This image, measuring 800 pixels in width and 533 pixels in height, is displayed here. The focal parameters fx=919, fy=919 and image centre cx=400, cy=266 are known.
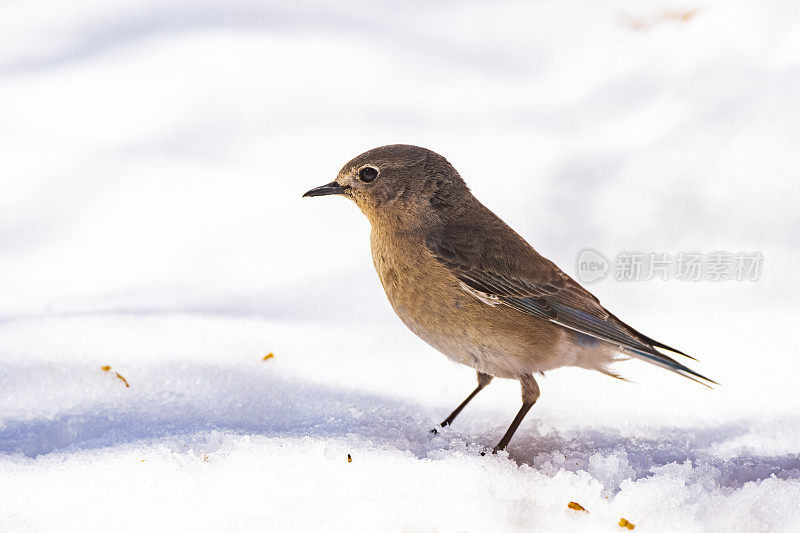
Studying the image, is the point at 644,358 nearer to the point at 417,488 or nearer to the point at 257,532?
the point at 417,488

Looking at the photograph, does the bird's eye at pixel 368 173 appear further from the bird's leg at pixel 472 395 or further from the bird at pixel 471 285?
the bird's leg at pixel 472 395

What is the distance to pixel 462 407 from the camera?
15.6 ft

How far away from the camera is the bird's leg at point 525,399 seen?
14.2 feet

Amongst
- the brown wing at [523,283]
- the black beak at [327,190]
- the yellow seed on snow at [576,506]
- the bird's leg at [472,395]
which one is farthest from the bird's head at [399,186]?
the yellow seed on snow at [576,506]

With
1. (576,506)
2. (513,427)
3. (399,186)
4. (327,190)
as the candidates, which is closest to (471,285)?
(399,186)

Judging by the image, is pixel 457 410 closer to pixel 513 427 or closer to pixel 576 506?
pixel 513 427

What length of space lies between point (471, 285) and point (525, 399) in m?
0.64

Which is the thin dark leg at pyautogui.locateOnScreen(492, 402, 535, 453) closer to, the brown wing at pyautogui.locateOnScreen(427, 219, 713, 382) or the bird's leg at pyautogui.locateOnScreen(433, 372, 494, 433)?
the bird's leg at pyautogui.locateOnScreen(433, 372, 494, 433)

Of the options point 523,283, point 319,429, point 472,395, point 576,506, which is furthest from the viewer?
point 472,395

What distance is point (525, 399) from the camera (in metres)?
4.36

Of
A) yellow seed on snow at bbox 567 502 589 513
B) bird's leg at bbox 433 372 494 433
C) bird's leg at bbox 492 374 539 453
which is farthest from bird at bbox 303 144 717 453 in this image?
yellow seed on snow at bbox 567 502 589 513

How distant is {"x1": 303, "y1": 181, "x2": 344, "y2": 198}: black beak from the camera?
4.41 m

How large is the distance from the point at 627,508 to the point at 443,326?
1.11m

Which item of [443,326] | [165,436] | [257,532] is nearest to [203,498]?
[257,532]
